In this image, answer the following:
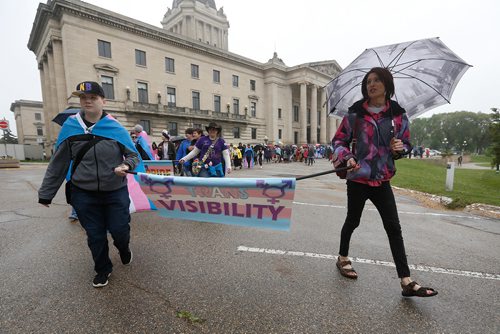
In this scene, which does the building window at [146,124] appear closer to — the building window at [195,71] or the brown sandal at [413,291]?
the building window at [195,71]

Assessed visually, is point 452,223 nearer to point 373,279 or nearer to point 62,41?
point 373,279

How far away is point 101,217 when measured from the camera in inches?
105

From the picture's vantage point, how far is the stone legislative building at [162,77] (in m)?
27.9

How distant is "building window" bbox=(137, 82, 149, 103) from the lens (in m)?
32.5

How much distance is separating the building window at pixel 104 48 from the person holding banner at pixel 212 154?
3178cm

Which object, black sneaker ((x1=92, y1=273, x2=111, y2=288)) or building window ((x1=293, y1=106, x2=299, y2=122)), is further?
building window ((x1=293, y1=106, x2=299, y2=122))

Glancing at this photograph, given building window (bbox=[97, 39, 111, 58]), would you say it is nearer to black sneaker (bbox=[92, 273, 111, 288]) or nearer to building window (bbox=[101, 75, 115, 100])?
building window (bbox=[101, 75, 115, 100])

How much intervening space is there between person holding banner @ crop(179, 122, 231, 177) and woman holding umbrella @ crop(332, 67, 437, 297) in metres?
2.90

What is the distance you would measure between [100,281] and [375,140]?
3157mm

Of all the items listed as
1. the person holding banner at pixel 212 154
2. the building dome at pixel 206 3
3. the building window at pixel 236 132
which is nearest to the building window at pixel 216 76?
the building window at pixel 236 132

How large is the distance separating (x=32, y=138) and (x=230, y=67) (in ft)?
216

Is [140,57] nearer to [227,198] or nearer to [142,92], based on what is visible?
[142,92]

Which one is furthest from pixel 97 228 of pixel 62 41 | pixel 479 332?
pixel 62 41

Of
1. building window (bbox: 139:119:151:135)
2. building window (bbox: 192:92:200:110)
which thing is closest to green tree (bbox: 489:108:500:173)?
building window (bbox: 139:119:151:135)
